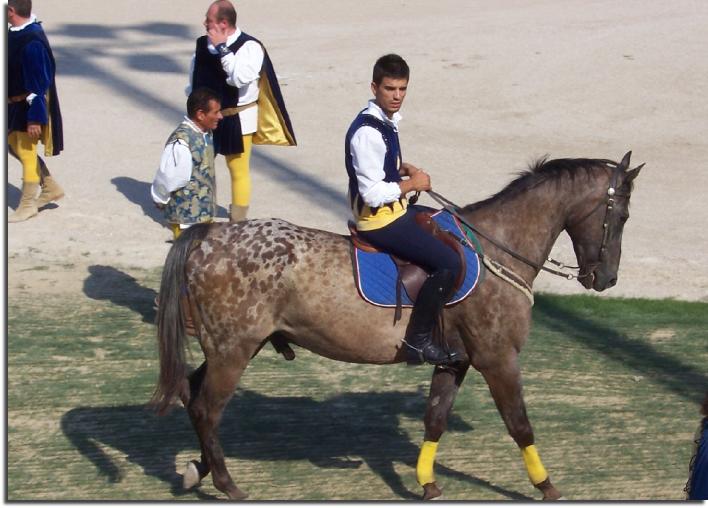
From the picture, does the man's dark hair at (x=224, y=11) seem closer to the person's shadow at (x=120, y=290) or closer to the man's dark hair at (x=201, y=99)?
the man's dark hair at (x=201, y=99)

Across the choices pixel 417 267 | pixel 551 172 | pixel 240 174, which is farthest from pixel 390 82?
pixel 240 174

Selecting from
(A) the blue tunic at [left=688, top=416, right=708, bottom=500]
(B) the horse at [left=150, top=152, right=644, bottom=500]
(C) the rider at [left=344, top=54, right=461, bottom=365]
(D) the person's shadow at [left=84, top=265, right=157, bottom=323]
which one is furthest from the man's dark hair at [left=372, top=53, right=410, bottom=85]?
(D) the person's shadow at [left=84, top=265, right=157, bottom=323]

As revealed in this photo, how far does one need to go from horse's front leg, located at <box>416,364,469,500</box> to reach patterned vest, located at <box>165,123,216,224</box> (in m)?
2.82

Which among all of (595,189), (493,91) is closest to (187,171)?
(595,189)

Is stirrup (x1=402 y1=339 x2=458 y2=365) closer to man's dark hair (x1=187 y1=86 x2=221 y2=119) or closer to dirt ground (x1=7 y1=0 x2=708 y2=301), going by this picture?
man's dark hair (x1=187 y1=86 x2=221 y2=119)

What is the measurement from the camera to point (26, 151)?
1138 cm

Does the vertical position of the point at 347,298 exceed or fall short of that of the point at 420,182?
it falls short

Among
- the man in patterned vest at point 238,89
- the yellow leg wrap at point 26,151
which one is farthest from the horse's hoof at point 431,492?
the yellow leg wrap at point 26,151

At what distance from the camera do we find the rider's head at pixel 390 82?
6438 mm

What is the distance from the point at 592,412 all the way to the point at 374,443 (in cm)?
146

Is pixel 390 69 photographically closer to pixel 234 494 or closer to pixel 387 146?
pixel 387 146

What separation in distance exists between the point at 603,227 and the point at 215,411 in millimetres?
2366

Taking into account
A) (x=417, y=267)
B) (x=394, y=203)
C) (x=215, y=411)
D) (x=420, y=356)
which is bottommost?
(x=215, y=411)

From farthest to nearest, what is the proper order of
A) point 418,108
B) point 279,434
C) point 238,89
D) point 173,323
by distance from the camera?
point 418,108, point 238,89, point 279,434, point 173,323
